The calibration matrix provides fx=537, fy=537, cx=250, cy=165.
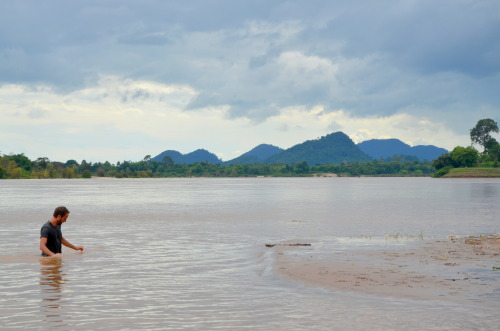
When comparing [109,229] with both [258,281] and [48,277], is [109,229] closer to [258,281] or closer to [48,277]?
[48,277]

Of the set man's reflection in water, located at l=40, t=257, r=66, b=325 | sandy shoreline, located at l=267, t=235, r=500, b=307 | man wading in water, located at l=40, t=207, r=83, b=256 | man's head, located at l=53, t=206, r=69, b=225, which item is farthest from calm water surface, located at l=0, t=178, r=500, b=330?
man's head, located at l=53, t=206, r=69, b=225

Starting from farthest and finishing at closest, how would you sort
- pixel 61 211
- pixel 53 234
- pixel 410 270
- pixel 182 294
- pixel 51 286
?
pixel 53 234, pixel 61 211, pixel 410 270, pixel 51 286, pixel 182 294

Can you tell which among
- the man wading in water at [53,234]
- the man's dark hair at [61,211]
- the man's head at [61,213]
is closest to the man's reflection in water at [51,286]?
the man wading in water at [53,234]

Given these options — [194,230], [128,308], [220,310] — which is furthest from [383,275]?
[194,230]

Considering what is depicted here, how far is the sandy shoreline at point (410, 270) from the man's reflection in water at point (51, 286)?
7129 mm

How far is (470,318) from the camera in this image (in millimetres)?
12062

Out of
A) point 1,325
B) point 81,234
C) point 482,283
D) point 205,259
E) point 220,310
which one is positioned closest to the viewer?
point 1,325

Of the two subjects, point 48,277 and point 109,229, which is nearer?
point 48,277

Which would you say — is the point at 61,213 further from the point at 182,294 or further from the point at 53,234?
the point at 182,294

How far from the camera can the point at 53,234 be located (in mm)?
20750

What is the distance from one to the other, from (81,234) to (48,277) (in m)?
15.4

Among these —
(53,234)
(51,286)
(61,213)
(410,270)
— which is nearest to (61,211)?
(61,213)

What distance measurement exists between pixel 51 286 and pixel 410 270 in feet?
38.2

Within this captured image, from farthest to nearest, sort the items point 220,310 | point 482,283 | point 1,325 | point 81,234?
point 81,234
point 482,283
point 220,310
point 1,325
